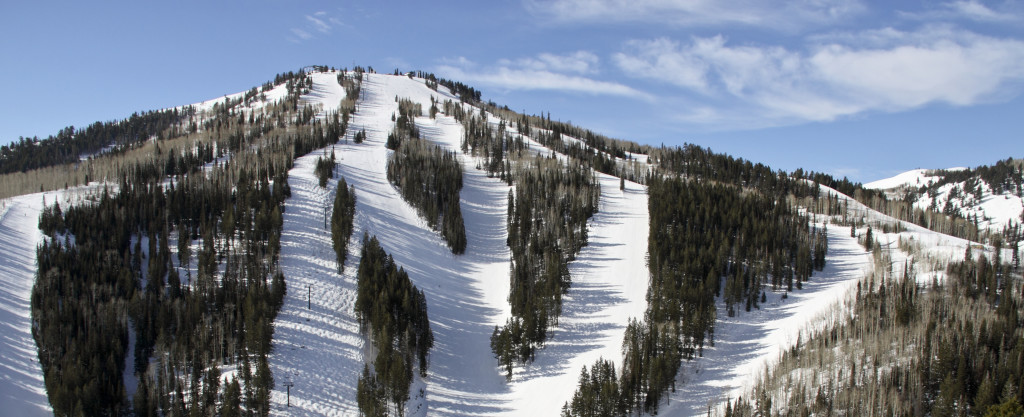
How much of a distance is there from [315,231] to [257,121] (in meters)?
76.0

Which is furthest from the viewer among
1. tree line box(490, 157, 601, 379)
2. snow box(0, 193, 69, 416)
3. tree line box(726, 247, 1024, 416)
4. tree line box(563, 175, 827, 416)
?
tree line box(490, 157, 601, 379)

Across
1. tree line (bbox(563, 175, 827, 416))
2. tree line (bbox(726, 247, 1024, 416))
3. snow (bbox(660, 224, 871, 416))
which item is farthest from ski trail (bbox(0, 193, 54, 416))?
tree line (bbox(726, 247, 1024, 416))

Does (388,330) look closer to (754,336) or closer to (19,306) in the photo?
(19,306)

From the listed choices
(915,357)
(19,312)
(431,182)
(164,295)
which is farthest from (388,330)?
(915,357)

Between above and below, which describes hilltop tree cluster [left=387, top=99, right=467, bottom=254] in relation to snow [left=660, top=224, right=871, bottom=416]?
above

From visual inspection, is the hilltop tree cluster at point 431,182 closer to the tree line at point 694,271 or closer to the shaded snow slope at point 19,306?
the tree line at point 694,271

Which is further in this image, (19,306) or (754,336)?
(754,336)

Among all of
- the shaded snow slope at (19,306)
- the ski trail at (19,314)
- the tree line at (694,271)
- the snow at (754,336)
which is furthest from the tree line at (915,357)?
the shaded snow slope at (19,306)

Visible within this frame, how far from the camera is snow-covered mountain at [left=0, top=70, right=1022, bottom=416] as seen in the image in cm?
5666

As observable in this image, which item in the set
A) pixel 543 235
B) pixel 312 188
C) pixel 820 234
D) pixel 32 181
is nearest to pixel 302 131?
pixel 312 188

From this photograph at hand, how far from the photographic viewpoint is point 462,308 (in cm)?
7844

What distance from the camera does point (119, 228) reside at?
245 feet

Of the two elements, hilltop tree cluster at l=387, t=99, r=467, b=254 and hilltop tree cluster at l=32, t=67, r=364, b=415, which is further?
hilltop tree cluster at l=387, t=99, r=467, b=254

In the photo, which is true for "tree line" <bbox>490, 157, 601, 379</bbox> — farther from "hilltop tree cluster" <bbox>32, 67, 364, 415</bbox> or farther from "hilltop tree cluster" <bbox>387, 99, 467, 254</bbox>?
"hilltop tree cluster" <bbox>32, 67, 364, 415</bbox>
